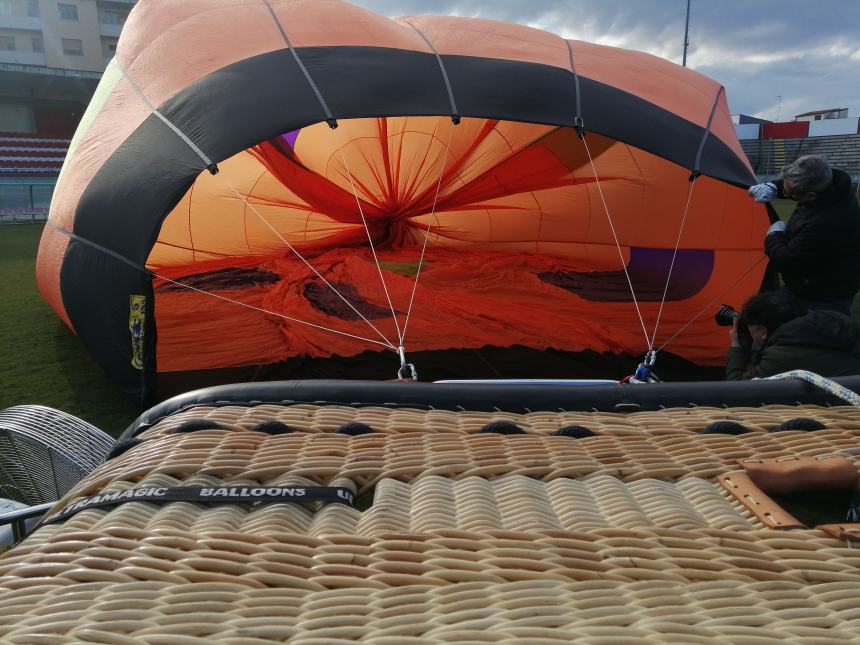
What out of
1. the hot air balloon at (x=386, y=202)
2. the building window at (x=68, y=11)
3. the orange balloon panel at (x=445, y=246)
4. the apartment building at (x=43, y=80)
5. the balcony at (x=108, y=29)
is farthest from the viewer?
the balcony at (x=108, y=29)

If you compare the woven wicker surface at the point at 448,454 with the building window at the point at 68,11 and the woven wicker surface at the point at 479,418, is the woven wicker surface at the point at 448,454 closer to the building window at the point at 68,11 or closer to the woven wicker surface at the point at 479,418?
Result: the woven wicker surface at the point at 479,418

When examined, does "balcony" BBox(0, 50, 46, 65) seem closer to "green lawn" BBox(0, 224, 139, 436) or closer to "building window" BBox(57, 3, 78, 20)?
"building window" BBox(57, 3, 78, 20)

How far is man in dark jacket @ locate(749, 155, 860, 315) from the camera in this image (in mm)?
2166

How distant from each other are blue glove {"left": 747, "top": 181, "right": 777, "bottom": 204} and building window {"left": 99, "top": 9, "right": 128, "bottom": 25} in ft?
85.9

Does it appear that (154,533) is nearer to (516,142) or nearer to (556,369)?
(556,369)

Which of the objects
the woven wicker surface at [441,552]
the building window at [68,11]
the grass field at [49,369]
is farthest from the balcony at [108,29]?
the woven wicker surface at [441,552]

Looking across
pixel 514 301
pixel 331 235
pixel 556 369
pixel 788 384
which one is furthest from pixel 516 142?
pixel 788 384

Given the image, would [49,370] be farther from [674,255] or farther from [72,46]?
[72,46]

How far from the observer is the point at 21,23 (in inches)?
920

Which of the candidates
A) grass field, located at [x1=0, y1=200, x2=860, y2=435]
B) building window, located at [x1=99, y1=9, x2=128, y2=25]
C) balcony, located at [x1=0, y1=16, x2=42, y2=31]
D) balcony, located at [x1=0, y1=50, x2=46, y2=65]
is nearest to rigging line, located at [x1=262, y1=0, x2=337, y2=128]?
grass field, located at [x1=0, y1=200, x2=860, y2=435]

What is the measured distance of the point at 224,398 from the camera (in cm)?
75

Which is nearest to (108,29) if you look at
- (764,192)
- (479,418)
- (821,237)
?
(764,192)

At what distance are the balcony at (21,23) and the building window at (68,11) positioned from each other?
75 centimetres

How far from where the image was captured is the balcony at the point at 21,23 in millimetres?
23250
